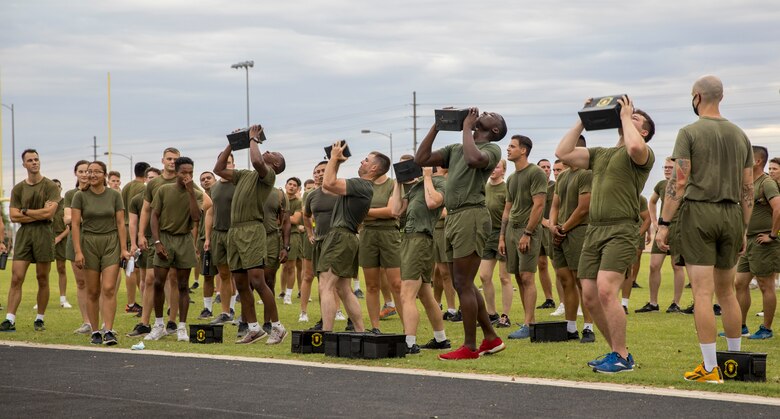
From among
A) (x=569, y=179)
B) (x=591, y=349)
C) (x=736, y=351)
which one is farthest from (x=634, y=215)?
(x=569, y=179)

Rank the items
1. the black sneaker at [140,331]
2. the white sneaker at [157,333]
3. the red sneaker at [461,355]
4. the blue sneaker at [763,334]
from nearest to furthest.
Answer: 1. the red sneaker at [461,355]
2. the blue sneaker at [763,334]
3. the white sneaker at [157,333]
4. the black sneaker at [140,331]

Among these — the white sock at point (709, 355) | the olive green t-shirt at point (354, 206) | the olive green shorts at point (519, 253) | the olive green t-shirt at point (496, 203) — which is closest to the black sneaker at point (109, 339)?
the olive green t-shirt at point (354, 206)

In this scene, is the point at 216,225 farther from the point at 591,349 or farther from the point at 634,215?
the point at 634,215

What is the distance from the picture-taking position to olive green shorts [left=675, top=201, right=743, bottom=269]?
896cm

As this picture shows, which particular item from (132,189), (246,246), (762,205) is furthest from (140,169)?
(762,205)

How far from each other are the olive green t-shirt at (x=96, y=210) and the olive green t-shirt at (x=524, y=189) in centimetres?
506

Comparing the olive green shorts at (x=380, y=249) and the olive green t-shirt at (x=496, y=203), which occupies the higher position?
the olive green t-shirt at (x=496, y=203)

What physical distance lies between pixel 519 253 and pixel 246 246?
11.7ft

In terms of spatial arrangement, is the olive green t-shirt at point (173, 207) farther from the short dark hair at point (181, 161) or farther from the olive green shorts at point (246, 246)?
the olive green shorts at point (246, 246)

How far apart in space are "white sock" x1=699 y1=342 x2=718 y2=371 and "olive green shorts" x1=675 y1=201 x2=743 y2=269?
67 cm

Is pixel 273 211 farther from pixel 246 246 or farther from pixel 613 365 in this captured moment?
pixel 613 365

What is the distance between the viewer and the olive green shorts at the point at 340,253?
490 inches

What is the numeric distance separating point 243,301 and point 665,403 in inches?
261

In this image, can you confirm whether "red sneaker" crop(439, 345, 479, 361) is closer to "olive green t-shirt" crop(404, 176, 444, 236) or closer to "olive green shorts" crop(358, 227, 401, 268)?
"olive green t-shirt" crop(404, 176, 444, 236)
